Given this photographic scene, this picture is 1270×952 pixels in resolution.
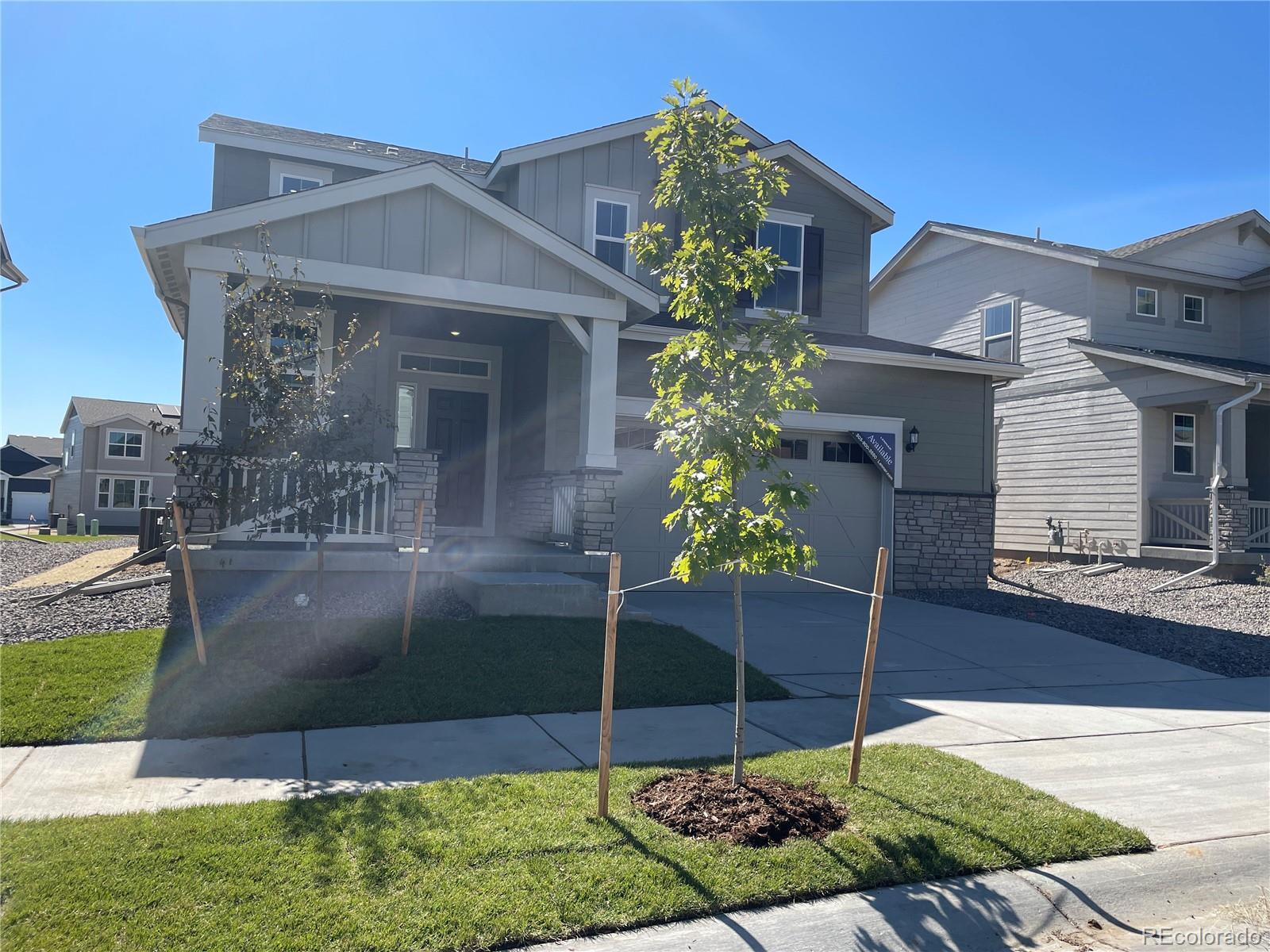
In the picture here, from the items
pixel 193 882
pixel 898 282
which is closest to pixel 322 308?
pixel 193 882

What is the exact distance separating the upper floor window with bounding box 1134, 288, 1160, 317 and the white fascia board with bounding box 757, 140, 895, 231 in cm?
661

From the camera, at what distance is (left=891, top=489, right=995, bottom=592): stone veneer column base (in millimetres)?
14234

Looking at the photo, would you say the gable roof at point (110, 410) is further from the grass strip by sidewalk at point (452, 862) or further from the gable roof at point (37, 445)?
the grass strip by sidewalk at point (452, 862)

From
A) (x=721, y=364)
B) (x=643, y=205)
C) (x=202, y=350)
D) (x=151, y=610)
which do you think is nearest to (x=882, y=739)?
(x=721, y=364)

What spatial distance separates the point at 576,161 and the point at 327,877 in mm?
11848

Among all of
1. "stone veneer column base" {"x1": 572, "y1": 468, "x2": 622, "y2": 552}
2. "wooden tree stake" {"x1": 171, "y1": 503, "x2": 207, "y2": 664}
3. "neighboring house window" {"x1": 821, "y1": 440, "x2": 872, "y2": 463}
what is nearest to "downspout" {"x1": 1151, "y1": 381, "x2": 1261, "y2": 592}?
"neighboring house window" {"x1": 821, "y1": 440, "x2": 872, "y2": 463}

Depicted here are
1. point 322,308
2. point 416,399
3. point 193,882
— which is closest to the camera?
point 193,882

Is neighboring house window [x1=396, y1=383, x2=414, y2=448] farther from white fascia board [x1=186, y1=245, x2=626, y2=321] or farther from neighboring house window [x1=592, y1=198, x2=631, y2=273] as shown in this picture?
neighboring house window [x1=592, y1=198, x2=631, y2=273]

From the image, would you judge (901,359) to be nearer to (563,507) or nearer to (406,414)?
(563,507)

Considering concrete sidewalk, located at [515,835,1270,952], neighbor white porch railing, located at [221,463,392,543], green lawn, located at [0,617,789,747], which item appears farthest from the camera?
neighbor white porch railing, located at [221,463,392,543]

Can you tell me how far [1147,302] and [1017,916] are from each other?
1812 cm

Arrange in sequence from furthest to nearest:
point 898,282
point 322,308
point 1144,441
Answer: point 898,282 < point 1144,441 < point 322,308

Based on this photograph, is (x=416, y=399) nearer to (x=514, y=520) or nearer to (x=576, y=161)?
(x=514, y=520)

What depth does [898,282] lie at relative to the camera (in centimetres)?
2261
